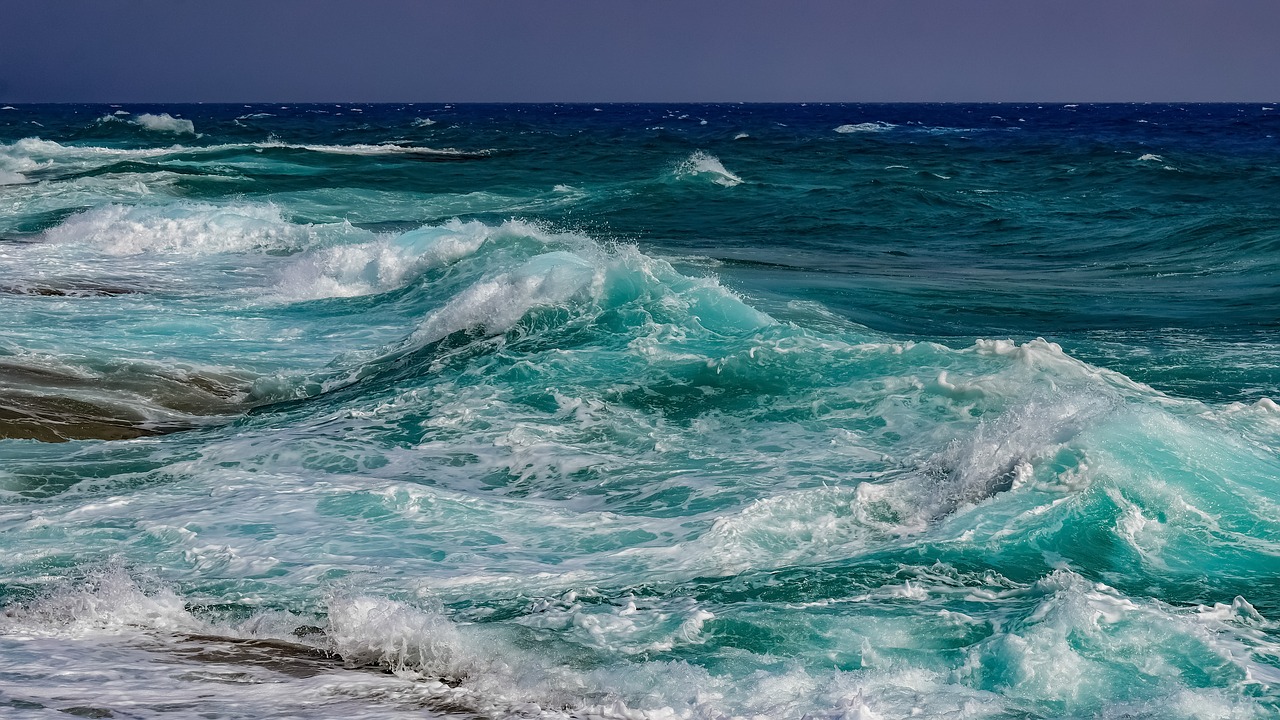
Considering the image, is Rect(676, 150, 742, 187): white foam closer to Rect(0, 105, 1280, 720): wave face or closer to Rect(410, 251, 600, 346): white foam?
Rect(0, 105, 1280, 720): wave face

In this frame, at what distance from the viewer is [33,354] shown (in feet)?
35.6

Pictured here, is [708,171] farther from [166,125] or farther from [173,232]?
[166,125]

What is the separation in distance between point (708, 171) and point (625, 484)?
29393 millimetres

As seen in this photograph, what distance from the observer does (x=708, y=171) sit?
3622cm

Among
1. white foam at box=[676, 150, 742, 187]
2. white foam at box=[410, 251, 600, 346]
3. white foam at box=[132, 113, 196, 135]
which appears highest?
white foam at box=[132, 113, 196, 135]

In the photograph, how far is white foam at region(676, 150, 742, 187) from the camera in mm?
34750

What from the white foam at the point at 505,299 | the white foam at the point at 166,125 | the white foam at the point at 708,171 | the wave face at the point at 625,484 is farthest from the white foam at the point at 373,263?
→ the white foam at the point at 166,125

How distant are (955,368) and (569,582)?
461 cm

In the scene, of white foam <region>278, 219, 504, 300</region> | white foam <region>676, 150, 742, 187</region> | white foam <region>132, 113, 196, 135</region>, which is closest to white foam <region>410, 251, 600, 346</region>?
white foam <region>278, 219, 504, 300</region>

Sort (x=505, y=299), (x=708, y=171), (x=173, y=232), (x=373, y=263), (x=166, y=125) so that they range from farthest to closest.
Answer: (x=166, y=125) < (x=708, y=171) < (x=173, y=232) < (x=373, y=263) < (x=505, y=299)

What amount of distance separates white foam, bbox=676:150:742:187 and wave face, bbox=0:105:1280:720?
16436 millimetres

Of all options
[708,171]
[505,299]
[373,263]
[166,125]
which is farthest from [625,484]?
[166,125]

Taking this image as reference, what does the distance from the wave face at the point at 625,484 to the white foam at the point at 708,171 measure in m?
16.4

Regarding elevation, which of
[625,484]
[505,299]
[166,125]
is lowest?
[625,484]
